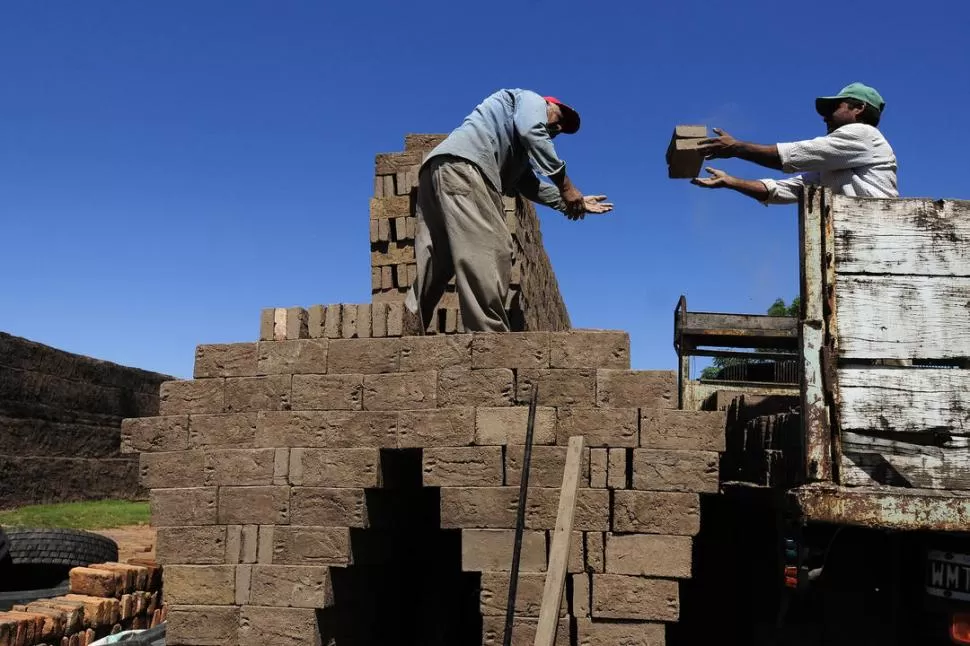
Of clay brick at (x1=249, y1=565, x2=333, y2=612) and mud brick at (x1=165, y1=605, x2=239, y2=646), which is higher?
clay brick at (x1=249, y1=565, x2=333, y2=612)

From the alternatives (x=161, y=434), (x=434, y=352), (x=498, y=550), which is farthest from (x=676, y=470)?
(x=161, y=434)

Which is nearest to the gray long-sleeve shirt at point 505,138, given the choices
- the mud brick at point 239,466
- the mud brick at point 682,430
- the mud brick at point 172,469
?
the mud brick at point 682,430

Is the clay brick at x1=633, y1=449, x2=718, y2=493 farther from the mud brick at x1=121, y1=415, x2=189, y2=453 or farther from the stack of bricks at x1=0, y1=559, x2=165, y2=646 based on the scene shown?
the stack of bricks at x1=0, y1=559, x2=165, y2=646

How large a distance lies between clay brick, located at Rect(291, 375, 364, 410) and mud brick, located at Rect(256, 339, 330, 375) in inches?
2.3

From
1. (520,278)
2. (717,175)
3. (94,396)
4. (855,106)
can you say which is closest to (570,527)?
(717,175)

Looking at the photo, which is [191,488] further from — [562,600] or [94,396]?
[94,396]

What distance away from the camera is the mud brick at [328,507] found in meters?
5.32

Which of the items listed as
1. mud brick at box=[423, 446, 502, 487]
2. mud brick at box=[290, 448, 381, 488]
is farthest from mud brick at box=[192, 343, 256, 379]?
mud brick at box=[423, 446, 502, 487]

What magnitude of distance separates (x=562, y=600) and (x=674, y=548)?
0.66 metres

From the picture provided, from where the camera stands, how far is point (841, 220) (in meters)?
4.06

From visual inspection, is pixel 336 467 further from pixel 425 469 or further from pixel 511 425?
pixel 511 425

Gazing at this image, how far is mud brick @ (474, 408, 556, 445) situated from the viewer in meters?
5.11

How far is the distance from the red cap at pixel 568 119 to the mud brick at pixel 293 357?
2402mm

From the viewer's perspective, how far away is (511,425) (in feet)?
16.9
